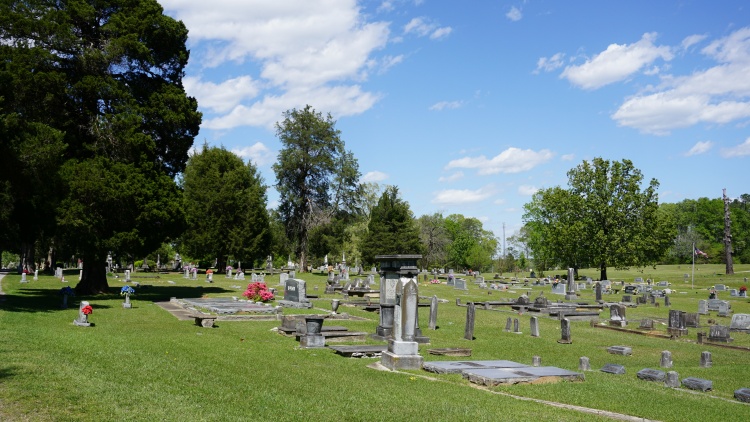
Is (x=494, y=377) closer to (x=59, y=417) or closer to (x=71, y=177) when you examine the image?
(x=59, y=417)

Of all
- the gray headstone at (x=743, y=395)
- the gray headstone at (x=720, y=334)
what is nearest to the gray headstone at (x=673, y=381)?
the gray headstone at (x=743, y=395)

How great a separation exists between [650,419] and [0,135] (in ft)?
73.7

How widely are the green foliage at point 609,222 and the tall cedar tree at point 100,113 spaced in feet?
130

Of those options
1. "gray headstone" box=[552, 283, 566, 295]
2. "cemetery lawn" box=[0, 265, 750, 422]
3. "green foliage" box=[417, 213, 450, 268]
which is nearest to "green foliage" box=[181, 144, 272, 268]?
"gray headstone" box=[552, 283, 566, 295]

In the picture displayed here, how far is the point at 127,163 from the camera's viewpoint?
29.4 meters

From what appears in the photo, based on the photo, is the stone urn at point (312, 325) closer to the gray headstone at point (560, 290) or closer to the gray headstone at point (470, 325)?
the gray headstone at point (470, 325)

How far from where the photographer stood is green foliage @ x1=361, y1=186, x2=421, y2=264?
61.1 metres

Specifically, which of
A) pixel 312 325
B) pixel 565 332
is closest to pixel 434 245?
pixel 565 332

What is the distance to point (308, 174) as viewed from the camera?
213ft

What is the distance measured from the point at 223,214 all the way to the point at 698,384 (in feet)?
169

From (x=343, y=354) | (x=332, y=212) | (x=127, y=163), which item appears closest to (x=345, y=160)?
(x=332, y=212)

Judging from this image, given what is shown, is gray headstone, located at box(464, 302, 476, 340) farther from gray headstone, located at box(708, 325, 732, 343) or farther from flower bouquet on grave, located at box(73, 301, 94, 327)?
flower bouquet on grave, located at box(73, 301, 94, 327)

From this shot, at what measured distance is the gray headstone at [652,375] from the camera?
1291cm

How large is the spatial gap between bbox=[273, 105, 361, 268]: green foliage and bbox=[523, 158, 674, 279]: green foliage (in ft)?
76.1
